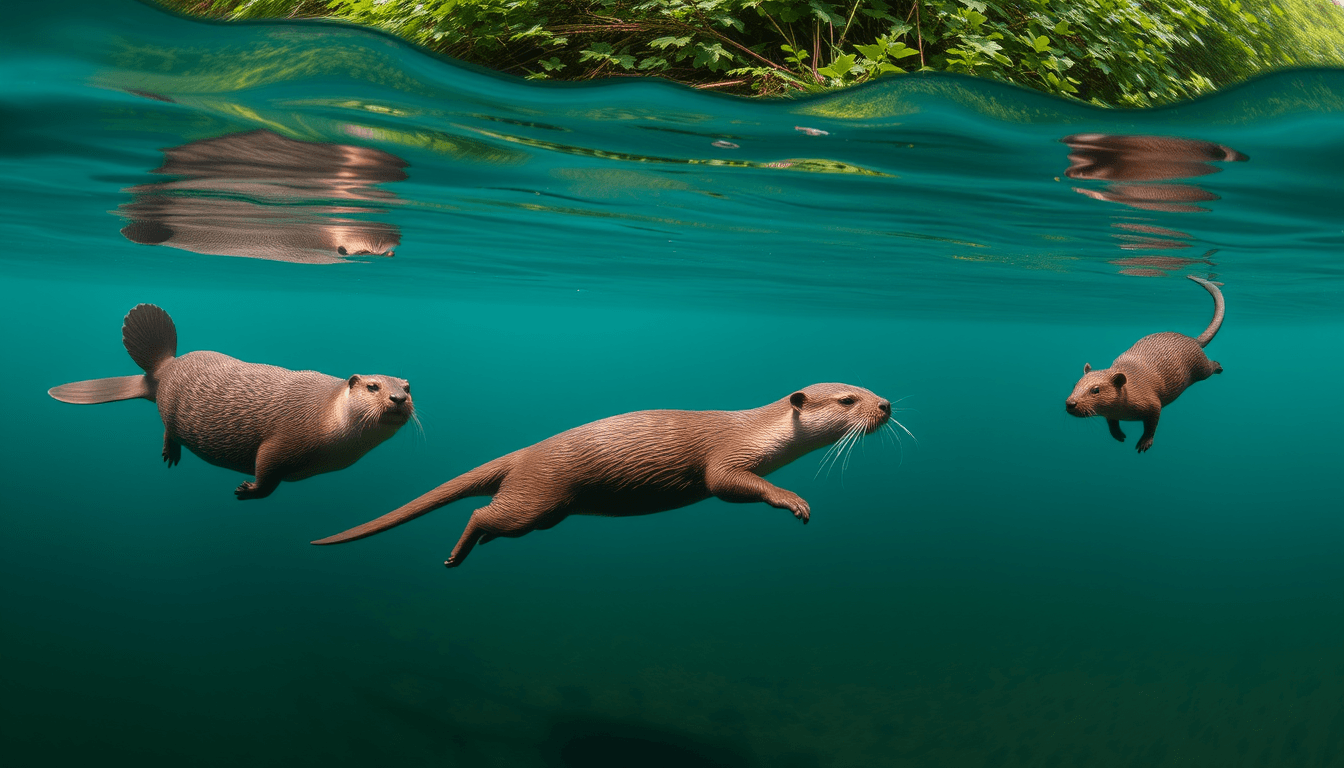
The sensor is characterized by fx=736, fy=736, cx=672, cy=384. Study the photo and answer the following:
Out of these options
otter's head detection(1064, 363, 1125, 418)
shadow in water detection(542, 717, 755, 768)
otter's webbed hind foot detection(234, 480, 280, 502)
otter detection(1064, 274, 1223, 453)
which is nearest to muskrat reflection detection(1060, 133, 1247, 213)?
otter detection(1064, 274, 1223, 453)

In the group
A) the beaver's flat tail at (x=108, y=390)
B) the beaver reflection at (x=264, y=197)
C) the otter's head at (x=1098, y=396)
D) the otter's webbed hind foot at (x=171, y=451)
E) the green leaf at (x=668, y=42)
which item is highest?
the green leaf at (x=668, y=42)

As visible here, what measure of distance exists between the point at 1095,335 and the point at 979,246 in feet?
85.4

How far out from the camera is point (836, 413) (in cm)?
388

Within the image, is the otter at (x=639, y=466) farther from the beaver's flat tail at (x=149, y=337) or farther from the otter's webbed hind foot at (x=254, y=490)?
the beaver's flat tail at (x=149, y=337)

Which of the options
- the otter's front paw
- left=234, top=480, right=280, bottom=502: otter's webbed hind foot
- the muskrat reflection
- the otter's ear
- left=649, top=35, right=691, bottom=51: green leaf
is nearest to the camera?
the otter's front paw

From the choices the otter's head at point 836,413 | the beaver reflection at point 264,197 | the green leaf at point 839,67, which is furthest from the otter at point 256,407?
the green leaf at point 839,67

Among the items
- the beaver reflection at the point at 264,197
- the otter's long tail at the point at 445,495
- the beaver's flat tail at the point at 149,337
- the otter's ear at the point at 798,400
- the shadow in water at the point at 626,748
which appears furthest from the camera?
the shadow in water at the point at 626,748

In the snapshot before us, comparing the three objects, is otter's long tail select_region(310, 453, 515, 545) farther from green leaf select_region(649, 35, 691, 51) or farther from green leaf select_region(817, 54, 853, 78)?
green leaf select_region(817, 54, 853, 78)

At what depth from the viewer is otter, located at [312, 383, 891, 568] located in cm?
362

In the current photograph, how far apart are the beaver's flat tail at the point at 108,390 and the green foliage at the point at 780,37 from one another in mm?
3169

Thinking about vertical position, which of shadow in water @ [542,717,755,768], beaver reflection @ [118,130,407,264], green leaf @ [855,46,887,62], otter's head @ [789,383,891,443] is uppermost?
green leaf @ [855,46,887,62]

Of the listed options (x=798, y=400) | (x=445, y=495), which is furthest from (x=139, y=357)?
(x=798, y=400)

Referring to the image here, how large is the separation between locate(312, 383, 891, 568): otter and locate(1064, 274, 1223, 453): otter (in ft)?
8.74

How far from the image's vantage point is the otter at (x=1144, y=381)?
558cm
